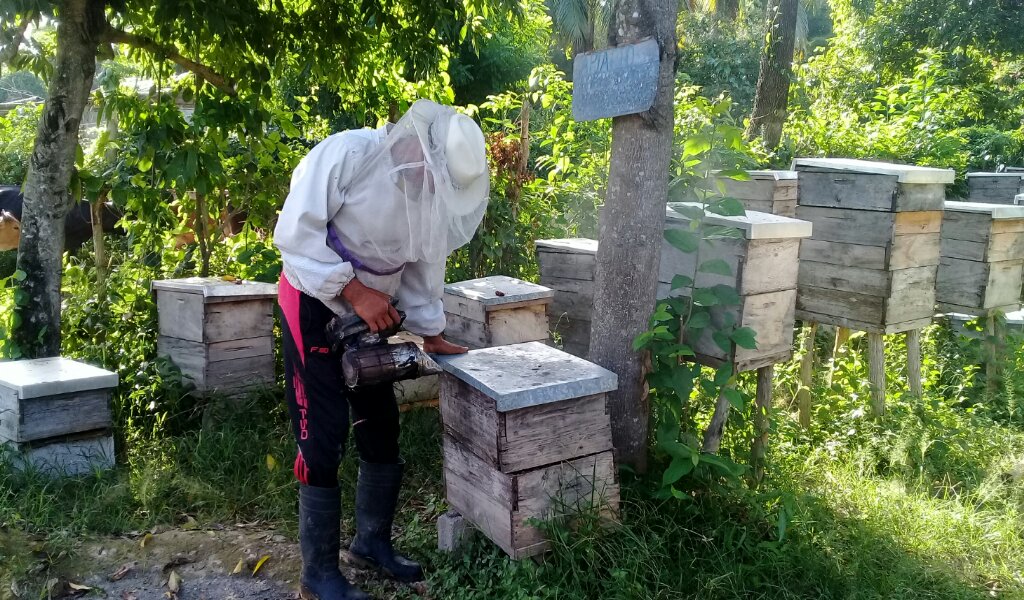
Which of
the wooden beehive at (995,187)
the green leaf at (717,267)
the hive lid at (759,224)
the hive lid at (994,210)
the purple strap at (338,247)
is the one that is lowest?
the green leaf at (717,267)

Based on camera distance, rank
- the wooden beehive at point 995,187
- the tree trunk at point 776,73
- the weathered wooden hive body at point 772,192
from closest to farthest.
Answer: the weathered wooden hive body at point 772,192, the wooden beehive at point 995,187, the tree trunk at point 776,73

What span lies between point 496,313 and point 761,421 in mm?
1305

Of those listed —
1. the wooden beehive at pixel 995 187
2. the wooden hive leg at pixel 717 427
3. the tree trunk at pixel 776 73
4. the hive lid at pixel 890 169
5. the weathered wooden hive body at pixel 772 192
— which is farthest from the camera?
the tree trunk at pixel 776 73

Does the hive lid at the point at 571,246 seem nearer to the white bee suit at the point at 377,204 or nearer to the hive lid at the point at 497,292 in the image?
the hive lid at the point at 497,292

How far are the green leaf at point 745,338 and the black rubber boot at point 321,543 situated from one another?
1548mm

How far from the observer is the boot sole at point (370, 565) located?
2.79 metres

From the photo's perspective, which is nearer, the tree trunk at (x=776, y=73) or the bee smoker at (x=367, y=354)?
the bee smoker at (x=367, y=354)

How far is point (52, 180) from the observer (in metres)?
4.12

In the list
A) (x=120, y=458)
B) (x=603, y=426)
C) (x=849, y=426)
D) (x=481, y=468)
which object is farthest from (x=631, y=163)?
(x=120, y=458)

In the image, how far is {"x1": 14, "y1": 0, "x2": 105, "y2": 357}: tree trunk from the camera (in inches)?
159

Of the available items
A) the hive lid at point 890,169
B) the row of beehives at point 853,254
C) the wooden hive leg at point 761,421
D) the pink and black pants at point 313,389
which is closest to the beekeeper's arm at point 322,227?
the pink and black pants at point 313,389

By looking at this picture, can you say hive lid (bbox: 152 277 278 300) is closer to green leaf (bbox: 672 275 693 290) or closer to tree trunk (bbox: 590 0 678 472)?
tree trunk (bbox: 590 0 678 472)

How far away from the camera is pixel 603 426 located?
262cm

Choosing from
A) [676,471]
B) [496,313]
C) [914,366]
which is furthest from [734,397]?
[914,366]
